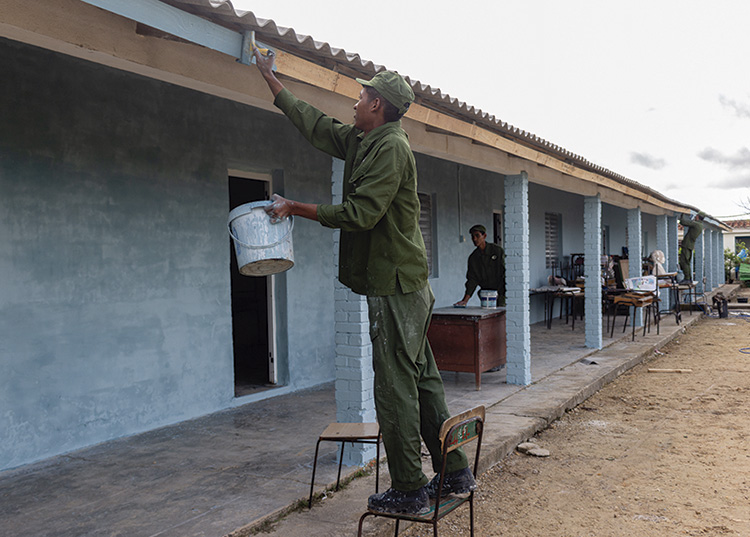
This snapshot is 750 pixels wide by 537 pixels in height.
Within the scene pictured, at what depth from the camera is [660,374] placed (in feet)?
30.5

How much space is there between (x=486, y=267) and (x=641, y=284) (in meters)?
5.34

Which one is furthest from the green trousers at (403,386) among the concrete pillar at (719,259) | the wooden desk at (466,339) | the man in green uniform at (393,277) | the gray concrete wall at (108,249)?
the concrete pillar at (719,259)

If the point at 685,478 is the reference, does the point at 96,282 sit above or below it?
above

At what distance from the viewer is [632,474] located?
16.1 feet

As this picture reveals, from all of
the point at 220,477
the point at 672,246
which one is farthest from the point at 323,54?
the point at 672,246

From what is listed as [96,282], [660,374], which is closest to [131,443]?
[96,282]

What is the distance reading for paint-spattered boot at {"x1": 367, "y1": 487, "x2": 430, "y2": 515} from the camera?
2887 mm

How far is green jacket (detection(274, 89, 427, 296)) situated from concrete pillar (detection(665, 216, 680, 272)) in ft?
55.8

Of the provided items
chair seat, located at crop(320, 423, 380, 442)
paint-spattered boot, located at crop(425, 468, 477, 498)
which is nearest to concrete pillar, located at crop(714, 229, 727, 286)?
chair seat, located at crop(320, 423, 380, 442)

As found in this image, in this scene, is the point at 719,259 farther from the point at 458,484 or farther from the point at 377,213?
the point at 377,213

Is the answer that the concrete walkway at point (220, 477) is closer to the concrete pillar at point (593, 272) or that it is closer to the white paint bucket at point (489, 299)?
the white paint bucket at point (489, 299)

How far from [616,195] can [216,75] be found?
9.58 meters

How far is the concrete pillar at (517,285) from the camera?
761cm

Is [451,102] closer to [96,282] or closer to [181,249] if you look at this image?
[181,249]
